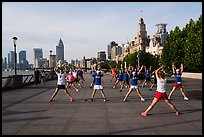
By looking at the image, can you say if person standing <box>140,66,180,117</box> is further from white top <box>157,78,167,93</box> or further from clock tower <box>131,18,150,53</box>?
clock tower <box>131,18,150,53</box>

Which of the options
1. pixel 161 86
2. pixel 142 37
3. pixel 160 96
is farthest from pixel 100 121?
pixel 142 37


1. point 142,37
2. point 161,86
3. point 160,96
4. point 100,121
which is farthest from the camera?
point 142,37

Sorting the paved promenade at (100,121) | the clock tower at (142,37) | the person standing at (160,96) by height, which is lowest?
the paved promenade at (100,121)

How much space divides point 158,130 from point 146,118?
1700mm

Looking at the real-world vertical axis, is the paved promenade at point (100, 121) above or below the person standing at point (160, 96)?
below

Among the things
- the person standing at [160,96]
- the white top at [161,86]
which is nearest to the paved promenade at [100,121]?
the person standing at [160,96]

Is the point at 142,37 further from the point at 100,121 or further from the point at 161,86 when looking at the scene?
the point at 100,121

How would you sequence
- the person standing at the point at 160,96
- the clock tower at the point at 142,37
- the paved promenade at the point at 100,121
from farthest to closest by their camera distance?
1. the clock tower at the point at 142,37
2. the person standing at the point at 160,96
3. the paved promenade at the point at 100,121

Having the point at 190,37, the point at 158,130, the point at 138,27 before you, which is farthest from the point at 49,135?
the point at 138,27

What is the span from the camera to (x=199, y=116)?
9.12 meters

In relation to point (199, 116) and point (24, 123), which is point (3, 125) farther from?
point (199, 116)

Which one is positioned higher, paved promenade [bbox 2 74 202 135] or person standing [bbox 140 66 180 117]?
person standing [bbox 140 66 180 117]

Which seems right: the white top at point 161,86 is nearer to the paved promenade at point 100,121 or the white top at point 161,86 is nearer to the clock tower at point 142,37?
the paved promenade at point 100,121

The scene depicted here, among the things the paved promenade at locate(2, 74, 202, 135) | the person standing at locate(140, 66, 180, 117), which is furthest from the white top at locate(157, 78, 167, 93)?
the paved promenade at locate(2, 74, 202, 135)
